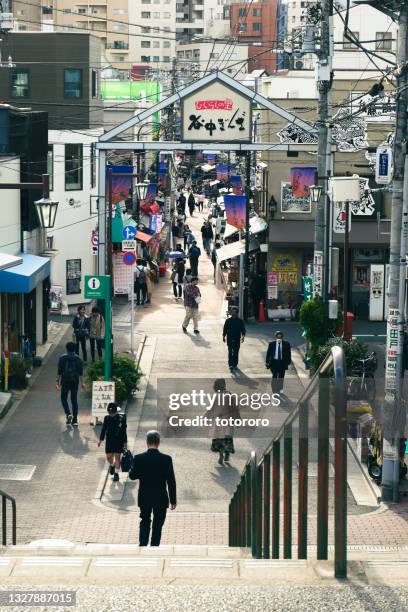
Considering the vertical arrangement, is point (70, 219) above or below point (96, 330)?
above

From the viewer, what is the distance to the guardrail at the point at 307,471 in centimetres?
811

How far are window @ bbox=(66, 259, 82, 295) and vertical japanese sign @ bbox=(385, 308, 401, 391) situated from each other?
22.4 m

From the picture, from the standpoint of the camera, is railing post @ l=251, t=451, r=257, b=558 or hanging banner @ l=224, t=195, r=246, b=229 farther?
hanging banner @ l=224, t=195, r=246, b=229

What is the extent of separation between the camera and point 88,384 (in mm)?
24188

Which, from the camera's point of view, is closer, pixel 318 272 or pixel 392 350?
pixel 392 350

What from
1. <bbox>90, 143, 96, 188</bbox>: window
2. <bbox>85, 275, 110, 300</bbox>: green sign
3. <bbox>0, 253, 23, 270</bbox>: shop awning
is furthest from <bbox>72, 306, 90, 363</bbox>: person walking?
<bbox>90, 143, 96, 188</bbox>: window

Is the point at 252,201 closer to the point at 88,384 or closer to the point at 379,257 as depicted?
the point at 379,257

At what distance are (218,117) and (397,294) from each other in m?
14.6

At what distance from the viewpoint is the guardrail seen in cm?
811

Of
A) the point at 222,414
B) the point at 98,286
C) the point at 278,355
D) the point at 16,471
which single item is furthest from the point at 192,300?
the point at 222,414

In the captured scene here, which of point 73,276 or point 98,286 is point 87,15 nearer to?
point 73,276

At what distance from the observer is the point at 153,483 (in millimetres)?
12883

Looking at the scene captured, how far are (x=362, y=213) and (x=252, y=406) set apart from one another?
819 inches

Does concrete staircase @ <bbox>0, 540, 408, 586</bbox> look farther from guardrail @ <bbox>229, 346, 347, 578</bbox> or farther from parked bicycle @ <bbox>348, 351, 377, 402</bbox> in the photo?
parked bicycle @ <bbox>348, 351, 377, 402</bbox>
